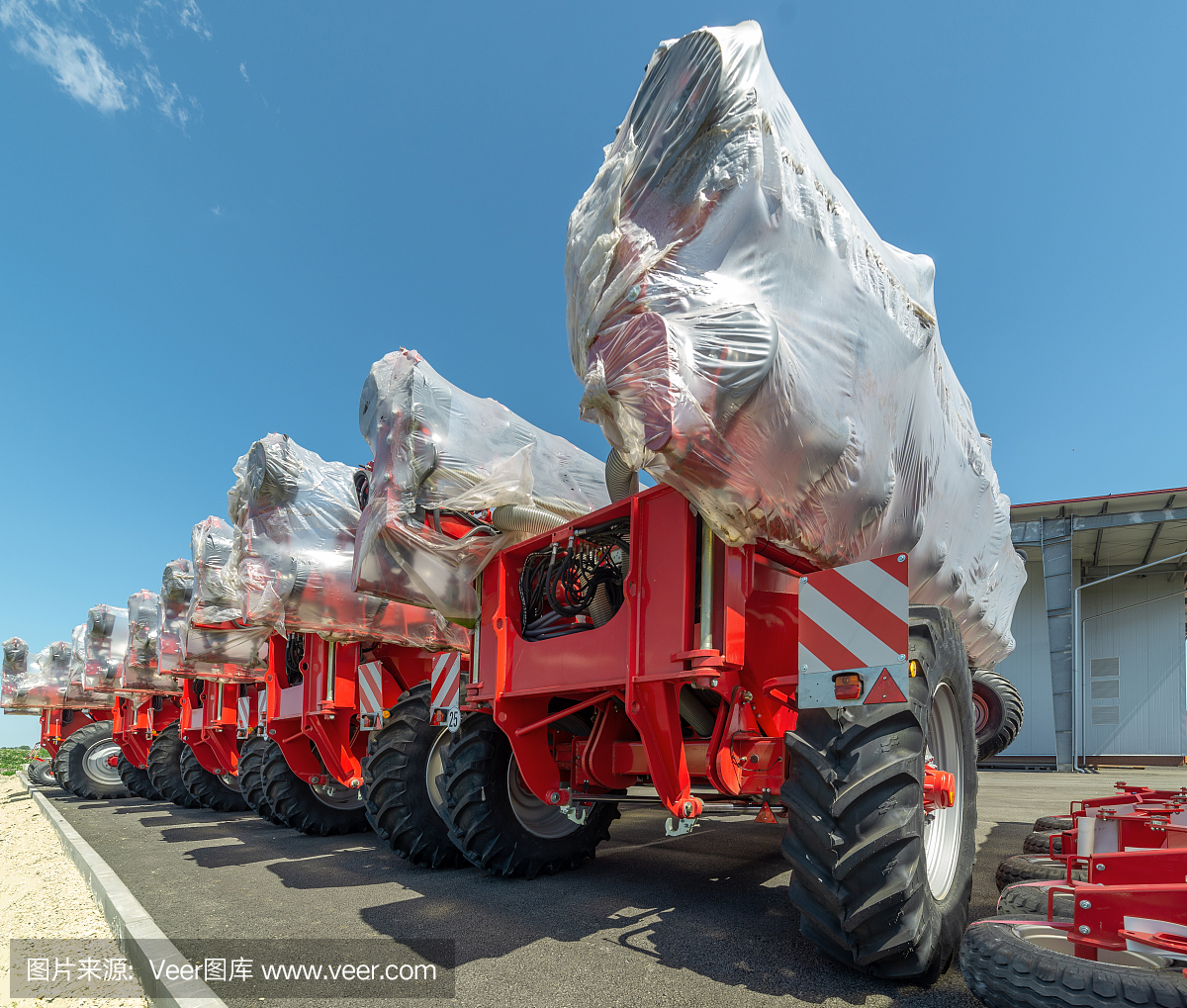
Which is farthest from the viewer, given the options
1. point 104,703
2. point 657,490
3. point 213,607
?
point 104,703

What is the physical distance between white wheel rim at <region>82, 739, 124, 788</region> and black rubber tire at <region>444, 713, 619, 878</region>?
1670 cm

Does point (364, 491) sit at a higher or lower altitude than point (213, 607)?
higher

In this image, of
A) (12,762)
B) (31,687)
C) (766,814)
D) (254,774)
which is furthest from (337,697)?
(12,762)

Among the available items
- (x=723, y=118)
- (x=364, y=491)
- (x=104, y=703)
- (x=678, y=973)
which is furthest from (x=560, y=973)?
(x=104, y=703)

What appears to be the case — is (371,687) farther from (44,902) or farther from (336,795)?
(44,902)

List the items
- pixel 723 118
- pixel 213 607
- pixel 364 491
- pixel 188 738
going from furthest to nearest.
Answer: pixel 188 738 → pixel 213 607 → pixel 364 491 → pixel 723 118

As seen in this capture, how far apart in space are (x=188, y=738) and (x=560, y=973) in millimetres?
12075

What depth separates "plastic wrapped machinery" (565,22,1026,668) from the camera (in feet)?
9.05

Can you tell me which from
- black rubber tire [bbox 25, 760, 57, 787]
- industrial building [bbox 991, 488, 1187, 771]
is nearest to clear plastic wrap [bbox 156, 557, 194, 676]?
black rubber tire [bbox 25, 760, 57, 787]

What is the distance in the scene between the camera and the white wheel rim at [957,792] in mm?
3600

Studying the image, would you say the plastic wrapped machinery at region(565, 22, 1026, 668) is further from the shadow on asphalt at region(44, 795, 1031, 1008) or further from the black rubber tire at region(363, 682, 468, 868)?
the black rubber tire at region(363, 682, 468, 868)

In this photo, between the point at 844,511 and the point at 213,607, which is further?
the point at 213,607

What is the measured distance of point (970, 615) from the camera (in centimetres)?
529

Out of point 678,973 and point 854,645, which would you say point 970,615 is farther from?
point 678,973
